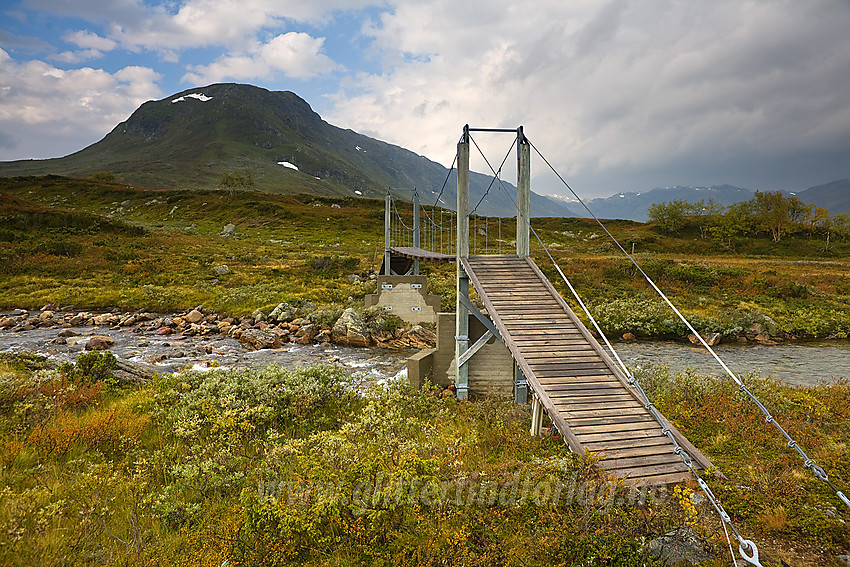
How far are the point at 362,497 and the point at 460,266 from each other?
27.5 ft

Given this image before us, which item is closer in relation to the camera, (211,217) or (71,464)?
(71,464)

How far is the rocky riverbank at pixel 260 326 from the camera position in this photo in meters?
21.7

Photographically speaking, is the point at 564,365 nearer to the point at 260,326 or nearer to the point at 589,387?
the point at 589,387

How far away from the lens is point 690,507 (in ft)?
16.8

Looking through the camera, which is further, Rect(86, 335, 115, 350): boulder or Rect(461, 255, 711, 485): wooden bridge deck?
Rect(86, 335, 115, 350): boulder

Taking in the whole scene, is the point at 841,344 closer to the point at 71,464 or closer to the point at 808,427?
the point at 808,427

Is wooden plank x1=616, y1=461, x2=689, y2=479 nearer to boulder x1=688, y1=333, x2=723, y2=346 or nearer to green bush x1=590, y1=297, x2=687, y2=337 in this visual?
boulder x1=688, y1=333, x2=723, y2=346

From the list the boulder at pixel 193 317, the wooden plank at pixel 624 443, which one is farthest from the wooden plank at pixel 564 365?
the boulder at pixel 193 317

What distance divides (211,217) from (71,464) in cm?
A: 6769

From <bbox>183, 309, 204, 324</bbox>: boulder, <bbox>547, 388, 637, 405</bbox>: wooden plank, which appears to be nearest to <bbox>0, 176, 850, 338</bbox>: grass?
<bbox>183, 309, 204, 324</bbox>: boulder

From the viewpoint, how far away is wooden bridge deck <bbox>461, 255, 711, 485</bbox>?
22.3 feet

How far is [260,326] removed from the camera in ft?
77.4

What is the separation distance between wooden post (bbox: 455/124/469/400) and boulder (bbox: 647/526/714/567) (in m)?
7.95

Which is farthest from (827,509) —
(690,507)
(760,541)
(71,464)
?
(71,464)
